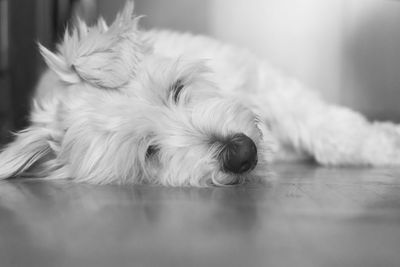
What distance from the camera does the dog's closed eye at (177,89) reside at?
1.46 metres

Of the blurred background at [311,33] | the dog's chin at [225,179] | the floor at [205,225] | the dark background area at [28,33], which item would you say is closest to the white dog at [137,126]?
the dog's chin at [225,179]

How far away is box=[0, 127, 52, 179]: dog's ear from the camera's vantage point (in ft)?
4.56

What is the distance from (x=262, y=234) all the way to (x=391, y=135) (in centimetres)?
108

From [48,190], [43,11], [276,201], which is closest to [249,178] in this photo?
[276,201]

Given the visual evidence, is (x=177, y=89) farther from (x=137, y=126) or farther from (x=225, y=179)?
(x=225, y=179)

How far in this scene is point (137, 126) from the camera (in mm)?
1346

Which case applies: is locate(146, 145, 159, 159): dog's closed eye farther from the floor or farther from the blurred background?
the blurred background

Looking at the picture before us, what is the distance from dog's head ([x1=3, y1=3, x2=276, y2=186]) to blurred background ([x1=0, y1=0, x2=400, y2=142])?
1.49 metres

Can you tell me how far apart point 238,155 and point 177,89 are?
30 cm

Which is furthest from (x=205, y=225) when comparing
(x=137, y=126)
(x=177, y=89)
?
(x=177, y=89)

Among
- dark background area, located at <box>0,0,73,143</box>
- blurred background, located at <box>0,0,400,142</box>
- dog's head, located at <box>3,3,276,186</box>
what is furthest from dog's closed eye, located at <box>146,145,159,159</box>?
dark background area, located at <box>0,0,73,143</box>

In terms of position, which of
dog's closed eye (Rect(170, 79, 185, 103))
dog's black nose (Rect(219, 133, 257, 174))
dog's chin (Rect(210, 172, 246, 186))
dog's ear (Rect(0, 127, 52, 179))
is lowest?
dog's ear (Rect(0, 127, 52, 179))

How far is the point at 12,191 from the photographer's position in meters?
1.20

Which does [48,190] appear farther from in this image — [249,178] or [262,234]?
[262,234]
